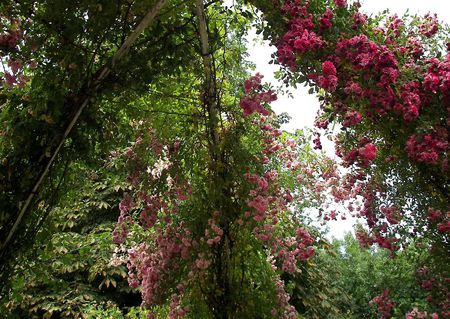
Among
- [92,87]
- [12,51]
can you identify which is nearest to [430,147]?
[92,87]

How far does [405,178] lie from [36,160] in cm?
262

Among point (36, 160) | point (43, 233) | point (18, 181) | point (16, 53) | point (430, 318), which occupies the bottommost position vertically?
point (430, 318)

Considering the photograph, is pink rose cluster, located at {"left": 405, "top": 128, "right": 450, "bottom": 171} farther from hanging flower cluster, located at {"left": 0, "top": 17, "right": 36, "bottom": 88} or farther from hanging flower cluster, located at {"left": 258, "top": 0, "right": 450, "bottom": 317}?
hanging flower cluster, located at {"left": 0, "top": 17, "right": 36, "bottom": 88}

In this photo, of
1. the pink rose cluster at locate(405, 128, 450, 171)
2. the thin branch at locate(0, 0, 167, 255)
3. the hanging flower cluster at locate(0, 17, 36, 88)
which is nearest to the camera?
the thin branch at locate(0, 0, 167, 255)

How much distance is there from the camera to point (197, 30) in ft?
8.28

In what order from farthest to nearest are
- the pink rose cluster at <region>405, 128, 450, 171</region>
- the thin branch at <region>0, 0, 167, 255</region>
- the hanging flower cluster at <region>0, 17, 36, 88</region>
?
the pink rose cluster at <region>405, 128, 450, 171</region>, the hanging flower cluster at <region>0, 17, 36, 88</region>, the thin branch at <region>0, 0, 167, 255</region>

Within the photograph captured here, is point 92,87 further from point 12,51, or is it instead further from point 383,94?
point 383,94

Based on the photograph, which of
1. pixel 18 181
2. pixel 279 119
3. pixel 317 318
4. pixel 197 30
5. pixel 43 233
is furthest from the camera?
pixel 317 318

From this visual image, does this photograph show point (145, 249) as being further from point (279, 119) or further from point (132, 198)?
point (279, 119)

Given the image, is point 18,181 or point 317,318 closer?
point 18,181

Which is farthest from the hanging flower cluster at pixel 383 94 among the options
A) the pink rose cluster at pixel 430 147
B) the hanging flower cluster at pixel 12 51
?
the hanging flower cluster at pixel 12 51

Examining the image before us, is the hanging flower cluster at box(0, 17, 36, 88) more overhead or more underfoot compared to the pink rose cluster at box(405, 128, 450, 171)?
more overhead

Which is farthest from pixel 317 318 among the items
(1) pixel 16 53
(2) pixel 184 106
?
(1) pixel 16 53

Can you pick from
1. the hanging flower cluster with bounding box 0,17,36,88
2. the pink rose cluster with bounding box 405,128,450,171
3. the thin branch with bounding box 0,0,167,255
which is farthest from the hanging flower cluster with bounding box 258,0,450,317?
the hanging flower cluster with bounding box 0,17,36,88
